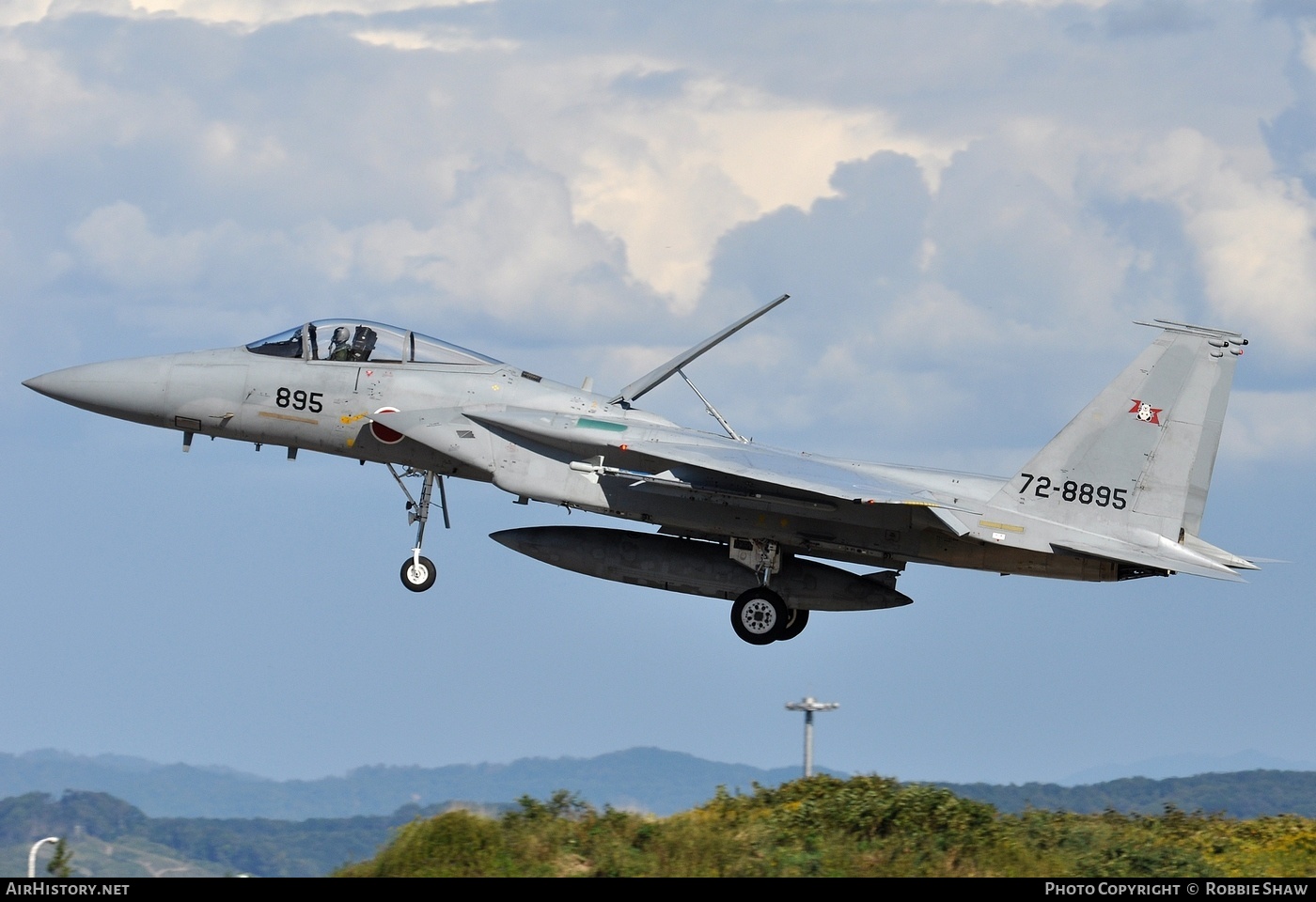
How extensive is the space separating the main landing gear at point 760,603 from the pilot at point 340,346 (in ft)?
16.6

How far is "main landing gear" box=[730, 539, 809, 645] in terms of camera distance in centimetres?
1806

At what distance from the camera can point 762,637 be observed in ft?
59.7

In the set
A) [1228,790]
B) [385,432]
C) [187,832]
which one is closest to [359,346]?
[385,432]

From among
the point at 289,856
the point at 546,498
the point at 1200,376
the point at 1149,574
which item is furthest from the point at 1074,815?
the point at 289,856

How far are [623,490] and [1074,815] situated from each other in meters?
5.97

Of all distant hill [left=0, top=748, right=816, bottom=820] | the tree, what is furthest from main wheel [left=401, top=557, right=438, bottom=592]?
distant hill [left=0, top=748, right=816, bottom=820]

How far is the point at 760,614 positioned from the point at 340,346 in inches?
230

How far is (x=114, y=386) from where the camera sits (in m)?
18.6

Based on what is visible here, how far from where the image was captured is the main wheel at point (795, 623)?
18375mm

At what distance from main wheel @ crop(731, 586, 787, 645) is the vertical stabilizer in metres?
2.80

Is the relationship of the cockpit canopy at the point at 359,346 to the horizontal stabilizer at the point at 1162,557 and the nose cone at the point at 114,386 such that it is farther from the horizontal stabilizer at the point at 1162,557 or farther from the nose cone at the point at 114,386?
the horizontal stabilizer at the point at 1162,557

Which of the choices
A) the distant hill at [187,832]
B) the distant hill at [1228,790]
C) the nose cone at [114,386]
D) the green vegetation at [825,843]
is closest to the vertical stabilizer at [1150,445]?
the green vegetation at [825,843]

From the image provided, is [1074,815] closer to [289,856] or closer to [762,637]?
[762,637]

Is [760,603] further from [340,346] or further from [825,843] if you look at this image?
[340,346]
